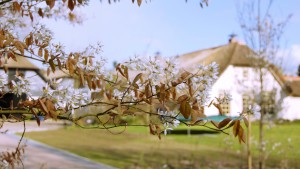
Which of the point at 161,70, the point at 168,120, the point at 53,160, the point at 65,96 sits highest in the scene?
the point at 161,70

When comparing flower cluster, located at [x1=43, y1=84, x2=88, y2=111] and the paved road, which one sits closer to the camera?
flower cluster, located at [x1=43, y1=84, x2=88, y2=111]

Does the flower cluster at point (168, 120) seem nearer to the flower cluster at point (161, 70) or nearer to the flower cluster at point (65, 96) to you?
the flower cluster at point (161, 70)

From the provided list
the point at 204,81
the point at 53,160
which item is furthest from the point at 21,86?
the point at 53,160

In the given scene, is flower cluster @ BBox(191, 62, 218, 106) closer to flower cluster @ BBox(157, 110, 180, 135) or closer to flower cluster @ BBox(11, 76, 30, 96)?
flower cluster @ BBox(157, 110, 180, 135)

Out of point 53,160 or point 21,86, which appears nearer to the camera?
point 21,86

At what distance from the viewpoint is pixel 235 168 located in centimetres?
955

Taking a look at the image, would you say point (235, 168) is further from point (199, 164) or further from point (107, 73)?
point (107, 73)

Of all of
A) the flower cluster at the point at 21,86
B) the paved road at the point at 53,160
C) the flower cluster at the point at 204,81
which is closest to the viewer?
the flower cluster at the point at 21,86

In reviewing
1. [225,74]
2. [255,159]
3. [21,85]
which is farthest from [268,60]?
[225,74]

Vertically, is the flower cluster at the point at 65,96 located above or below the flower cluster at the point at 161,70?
below

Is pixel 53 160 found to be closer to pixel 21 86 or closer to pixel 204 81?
pixel 21 86

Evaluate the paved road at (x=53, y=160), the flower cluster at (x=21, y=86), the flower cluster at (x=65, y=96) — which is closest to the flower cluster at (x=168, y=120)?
the flower cluster at (x=65, y=96)

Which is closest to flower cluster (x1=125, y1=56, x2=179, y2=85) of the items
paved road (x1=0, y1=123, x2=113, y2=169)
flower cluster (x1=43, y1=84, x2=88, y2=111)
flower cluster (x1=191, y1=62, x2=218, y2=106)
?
flower cluster (x1=191, y1=62, x2=218, y2=106)

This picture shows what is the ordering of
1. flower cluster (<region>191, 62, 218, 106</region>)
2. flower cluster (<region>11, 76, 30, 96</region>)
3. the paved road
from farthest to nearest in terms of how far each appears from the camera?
the paved road
flower cluster (<region>191, 62, 218, 106</region>)
flower cluster (<region>11, 76, 30, 96</region>)
